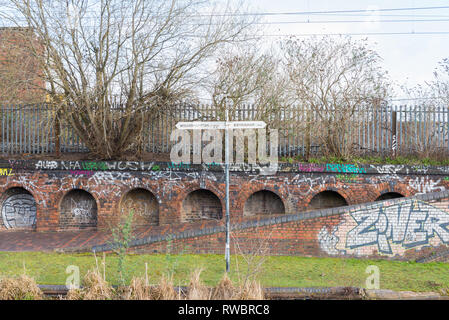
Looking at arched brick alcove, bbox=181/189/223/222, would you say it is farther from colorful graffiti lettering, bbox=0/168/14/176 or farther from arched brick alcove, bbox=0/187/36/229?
colorful graffiti lettering, bbox=0/168/14/176

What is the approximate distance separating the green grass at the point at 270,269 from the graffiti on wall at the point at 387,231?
35 cm

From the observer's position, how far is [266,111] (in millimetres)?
13570

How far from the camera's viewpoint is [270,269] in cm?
781

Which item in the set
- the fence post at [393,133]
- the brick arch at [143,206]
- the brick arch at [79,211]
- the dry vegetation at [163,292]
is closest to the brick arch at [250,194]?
the brick arch at [143,206]

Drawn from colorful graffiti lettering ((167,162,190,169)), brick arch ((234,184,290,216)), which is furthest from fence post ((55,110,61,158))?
brick arch ((234,184,290,216))

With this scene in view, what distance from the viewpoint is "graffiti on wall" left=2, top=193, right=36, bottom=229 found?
12.7 meters

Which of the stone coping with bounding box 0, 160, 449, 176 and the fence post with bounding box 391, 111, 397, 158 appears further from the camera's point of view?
the fence post with bounding box 391, 111, 397, 158

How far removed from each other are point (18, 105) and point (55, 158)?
2561mm

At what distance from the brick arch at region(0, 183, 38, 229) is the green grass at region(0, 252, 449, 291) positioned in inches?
156

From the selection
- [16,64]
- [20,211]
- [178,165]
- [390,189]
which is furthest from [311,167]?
[16,64]

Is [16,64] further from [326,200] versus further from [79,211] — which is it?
[326,200]

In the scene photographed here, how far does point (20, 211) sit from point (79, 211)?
6.77 ft

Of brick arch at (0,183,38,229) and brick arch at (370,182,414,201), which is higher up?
brick arch at (370,182,414,201)

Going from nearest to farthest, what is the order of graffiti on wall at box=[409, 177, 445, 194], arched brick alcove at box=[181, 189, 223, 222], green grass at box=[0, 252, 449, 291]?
green grass at box=[0, 252, 449, 291] → graffiti on wall at box=[409, 177, 445, 194] → arched brick alcove at box=[181, 189, 223, 222]
